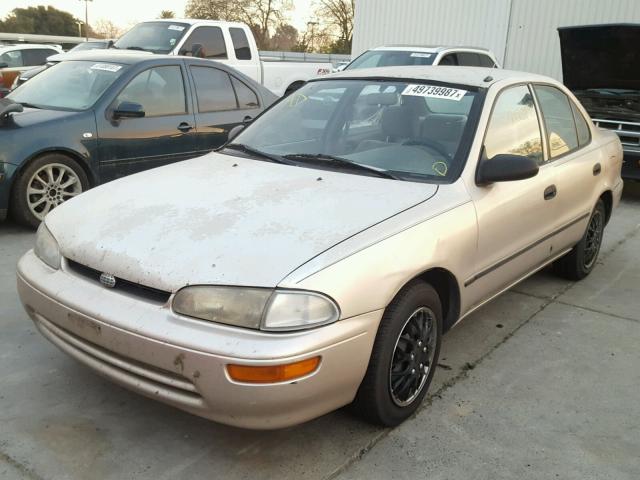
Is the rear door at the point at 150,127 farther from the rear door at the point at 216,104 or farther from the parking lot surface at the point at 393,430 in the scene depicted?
the parking lot surface at the point at 393,430

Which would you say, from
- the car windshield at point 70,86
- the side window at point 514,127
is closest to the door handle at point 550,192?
the side window at point 514,127

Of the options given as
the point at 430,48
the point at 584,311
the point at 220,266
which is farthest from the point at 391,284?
the point at 430,48

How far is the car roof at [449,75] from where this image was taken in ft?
12.1

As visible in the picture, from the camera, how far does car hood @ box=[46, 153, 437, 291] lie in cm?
246


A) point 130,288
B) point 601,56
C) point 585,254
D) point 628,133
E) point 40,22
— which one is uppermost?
point 40,22

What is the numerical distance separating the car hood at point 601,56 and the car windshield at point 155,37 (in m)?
6.01

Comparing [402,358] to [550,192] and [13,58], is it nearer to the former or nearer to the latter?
[550,192]

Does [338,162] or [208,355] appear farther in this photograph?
[338,162]

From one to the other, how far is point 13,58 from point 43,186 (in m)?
12.2

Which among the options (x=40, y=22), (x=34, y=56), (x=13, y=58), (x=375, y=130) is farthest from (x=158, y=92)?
(x=40, y=22)

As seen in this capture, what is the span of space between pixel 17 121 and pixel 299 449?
13.6 feet

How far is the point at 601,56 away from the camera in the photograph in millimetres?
7438

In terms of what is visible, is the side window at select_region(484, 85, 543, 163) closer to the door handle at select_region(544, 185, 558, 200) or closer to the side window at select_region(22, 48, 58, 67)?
the door handle at select_region(544, 185, 558, 200)

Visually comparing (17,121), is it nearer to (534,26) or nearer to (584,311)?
(584,311)
